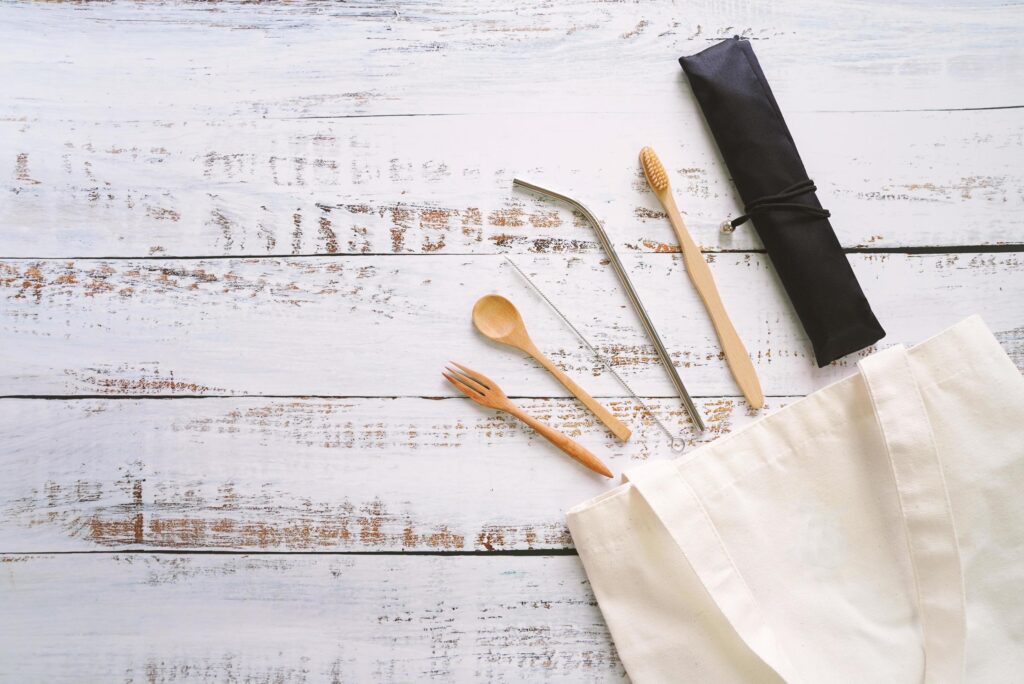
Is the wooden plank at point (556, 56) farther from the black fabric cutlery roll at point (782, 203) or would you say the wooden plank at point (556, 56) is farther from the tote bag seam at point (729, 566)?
the tote bag seam at point (729, 566)

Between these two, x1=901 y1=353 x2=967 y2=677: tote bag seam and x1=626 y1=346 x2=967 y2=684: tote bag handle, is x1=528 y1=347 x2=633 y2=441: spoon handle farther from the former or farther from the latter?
Answer: x1=901 y1=353 x2=967 y2=677: tote bag seam

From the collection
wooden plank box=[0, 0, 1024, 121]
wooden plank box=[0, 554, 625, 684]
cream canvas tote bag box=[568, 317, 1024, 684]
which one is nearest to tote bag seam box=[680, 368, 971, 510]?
cream canvas tote bag box=[568, 317, 1024, 684]

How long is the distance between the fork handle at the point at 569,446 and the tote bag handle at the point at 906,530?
4 cm

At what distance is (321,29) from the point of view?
67cm

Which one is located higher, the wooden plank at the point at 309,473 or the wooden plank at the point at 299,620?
the wooden plank at the point at 309,473

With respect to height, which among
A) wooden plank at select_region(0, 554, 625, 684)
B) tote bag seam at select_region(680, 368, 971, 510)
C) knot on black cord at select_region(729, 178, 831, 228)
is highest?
knot on black cord at select_region(729, 178, 831, 228)

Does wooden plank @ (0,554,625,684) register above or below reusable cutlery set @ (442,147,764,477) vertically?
below

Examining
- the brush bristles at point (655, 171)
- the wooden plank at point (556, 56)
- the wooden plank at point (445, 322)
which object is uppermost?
the wooden plank at point (556, 56)

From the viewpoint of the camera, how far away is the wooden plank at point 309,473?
656mm

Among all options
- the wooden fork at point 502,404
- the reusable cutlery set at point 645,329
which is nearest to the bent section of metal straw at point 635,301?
the reusable cutlery set at point 645,329

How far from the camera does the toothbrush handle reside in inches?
25.5

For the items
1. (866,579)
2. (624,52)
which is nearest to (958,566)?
(866,579)

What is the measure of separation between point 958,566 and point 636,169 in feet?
1.54

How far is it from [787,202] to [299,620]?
2.09ft
